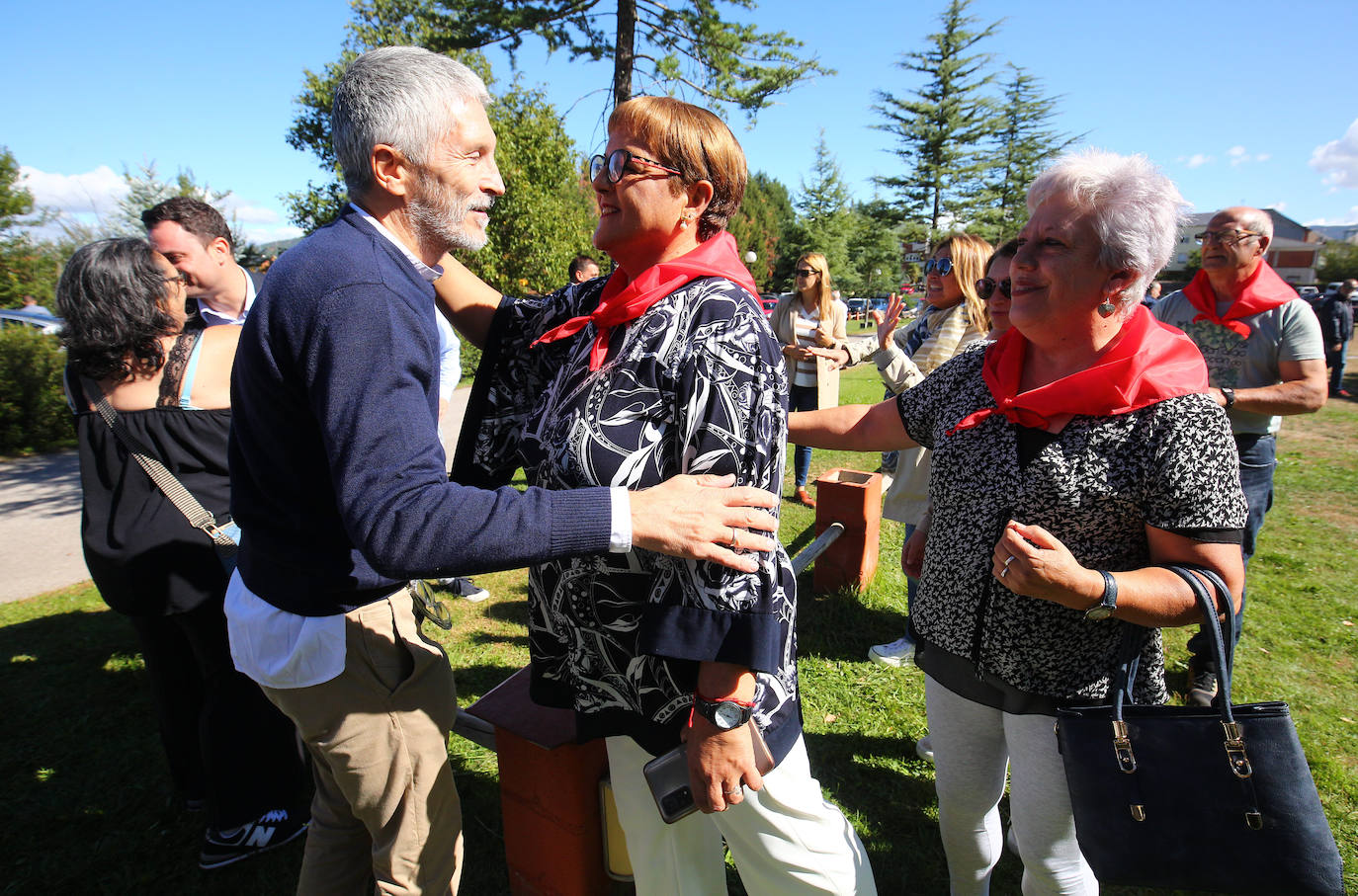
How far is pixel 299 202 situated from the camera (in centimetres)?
1591

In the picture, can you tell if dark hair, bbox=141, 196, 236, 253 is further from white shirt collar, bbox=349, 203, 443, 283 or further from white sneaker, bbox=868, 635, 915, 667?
white sneaker, bbox=868, 635, 915, 667

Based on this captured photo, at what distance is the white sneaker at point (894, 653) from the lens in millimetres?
3982

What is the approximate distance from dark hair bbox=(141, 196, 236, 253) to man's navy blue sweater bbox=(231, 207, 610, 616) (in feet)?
6.58

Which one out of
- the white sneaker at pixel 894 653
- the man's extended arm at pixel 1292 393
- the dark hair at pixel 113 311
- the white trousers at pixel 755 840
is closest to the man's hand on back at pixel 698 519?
the white trousers at pixel 755 840

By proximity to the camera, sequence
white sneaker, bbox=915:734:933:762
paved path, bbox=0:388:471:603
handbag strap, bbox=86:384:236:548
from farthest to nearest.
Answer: paved path, bbox=0:388:471:603
white sneaker, bbox=915:734:933:762
handbag strap, bbox=86:384:236:548

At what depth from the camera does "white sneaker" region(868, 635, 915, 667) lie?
3982 millimetres

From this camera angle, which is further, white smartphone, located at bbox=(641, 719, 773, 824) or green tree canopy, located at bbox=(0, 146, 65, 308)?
green tree canopy, located at bbox=(0, 146, 65, 308)

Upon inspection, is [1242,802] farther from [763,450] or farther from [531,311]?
[531,311]

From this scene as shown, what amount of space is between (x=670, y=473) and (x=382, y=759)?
1046 mm

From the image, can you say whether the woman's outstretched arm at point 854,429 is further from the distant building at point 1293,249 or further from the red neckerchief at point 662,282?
the distant building at point 1293,249

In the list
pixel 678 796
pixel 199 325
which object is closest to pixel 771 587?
pixel 678 796

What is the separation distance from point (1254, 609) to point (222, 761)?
5872mm

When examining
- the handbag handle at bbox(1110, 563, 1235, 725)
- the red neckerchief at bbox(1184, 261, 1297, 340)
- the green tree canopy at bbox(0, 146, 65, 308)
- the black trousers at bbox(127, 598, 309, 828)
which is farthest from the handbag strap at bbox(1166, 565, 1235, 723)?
the green tree canopy at bbox(0, 146, 65, 308)

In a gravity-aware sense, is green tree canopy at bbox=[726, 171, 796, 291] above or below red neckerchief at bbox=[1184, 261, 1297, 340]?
above
